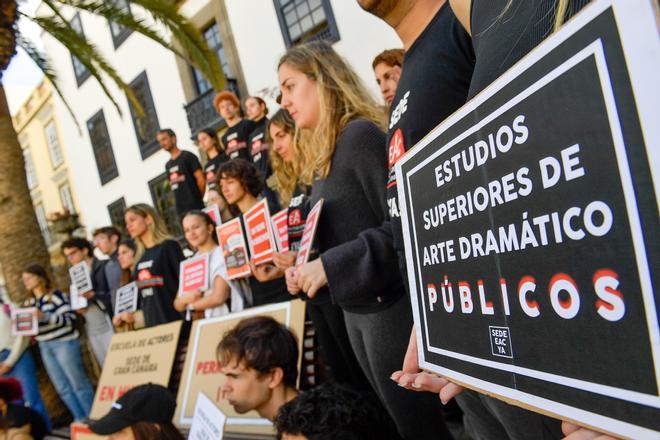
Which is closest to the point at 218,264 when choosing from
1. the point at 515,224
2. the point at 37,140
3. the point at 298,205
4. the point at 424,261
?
the point at 298,205

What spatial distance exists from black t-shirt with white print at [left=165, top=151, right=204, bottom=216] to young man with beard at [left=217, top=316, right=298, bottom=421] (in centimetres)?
508

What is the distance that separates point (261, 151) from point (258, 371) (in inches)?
137

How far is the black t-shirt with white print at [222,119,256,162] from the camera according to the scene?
6160 millimetres

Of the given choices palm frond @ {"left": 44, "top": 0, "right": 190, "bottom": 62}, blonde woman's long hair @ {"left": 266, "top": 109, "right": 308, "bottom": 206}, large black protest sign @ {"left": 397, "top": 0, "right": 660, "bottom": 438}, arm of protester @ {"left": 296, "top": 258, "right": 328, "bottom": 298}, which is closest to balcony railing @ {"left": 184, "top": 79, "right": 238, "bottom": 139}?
palm frond @ {"left": 44, "top": 0, "right": 190, "bottom": 62}

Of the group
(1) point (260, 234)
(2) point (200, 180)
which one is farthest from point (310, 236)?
(2) point (200, 180)

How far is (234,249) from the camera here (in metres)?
3.23

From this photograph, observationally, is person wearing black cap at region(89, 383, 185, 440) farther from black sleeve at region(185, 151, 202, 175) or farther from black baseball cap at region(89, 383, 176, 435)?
black sleeve at region(185, 151, 202, 175)

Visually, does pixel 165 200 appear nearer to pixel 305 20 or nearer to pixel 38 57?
pixel 305 20

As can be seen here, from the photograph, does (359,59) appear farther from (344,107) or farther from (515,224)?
(515,224)

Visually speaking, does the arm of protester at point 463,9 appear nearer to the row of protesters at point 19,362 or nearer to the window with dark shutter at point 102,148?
the row of protesters at point 19,362

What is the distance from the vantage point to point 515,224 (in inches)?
27.5

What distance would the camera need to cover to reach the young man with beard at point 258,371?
8.06ft

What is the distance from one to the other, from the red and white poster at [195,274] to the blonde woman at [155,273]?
0.57 meters

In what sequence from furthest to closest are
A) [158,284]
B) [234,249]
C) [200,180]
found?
1. [200,180]
2. [158,284]
3. [234,249]
